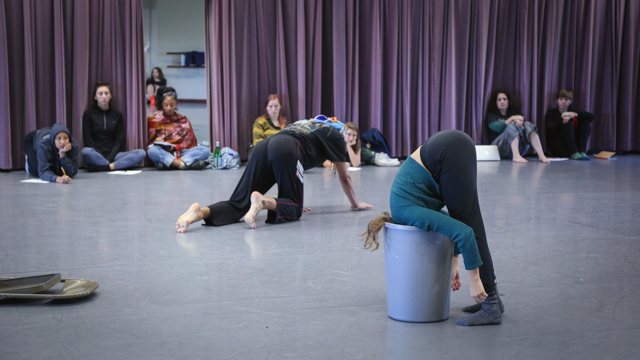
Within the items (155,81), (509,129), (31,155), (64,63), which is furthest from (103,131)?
(509,129)

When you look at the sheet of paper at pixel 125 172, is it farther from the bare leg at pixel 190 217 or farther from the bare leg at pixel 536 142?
the bare leg at pixel 536 142

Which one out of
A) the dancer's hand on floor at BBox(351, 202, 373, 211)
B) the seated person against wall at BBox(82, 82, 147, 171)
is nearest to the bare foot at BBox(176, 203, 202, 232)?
Result: the dancer's hand on floor at BBox(351, 202, 373, 211)

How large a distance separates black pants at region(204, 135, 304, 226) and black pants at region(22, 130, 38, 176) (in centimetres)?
316

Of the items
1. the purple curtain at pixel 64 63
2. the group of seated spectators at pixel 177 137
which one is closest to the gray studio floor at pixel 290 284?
the group of seated spectators at pixel 177 137

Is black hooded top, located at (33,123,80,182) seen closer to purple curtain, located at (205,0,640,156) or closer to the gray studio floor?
the gray studio floor

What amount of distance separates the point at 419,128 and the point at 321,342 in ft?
20.6

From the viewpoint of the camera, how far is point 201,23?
8930 millimetres

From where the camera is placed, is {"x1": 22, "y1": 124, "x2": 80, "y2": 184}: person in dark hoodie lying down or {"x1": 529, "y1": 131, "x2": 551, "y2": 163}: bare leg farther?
{"x1": 529, "y1": 131, "x2": 551, "y2": 163}: bare leg

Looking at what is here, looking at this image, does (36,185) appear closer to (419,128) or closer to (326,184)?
(326,184)

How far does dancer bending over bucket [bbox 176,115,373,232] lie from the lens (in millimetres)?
3332

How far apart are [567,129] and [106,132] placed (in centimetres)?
574

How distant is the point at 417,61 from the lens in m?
7.70

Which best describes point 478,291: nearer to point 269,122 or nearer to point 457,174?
point 457,174

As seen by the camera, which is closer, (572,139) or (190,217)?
(190,217)
